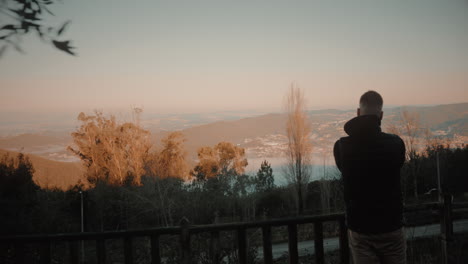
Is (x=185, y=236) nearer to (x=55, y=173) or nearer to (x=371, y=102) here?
(x=371, y=102)

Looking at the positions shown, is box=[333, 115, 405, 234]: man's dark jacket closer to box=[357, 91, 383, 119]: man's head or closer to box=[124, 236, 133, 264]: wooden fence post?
box=[357, 91, 383, 119]: man's head

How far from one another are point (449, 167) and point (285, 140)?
12.9 meters

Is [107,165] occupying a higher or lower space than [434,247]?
higher

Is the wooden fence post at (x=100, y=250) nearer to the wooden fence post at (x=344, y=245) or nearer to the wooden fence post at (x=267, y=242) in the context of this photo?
the wooden fence post at (x=267, y=242)

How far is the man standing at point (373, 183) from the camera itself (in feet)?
7.15

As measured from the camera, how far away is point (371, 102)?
7.45 feet

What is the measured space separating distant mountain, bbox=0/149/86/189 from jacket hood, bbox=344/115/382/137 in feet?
75.3

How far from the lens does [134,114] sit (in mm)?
31906

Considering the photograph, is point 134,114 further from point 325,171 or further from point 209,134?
point 325,171

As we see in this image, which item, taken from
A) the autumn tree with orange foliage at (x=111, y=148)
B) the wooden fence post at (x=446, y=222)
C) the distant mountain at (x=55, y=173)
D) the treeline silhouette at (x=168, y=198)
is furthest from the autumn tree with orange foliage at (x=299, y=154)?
the wooden fence post at (x=446, y=222)

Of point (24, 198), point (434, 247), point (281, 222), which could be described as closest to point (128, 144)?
point (24, 198)

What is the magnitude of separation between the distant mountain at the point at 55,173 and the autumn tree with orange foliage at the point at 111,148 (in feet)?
3.56

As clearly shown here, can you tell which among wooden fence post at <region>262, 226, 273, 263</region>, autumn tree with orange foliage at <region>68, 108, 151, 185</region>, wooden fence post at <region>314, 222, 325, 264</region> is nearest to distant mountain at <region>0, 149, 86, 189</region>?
autumn tree with orange foliage at <region>68, 108, 151, 185</region>

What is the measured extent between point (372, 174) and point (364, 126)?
0.30 meters
